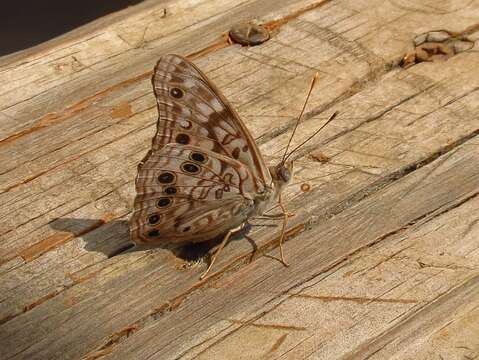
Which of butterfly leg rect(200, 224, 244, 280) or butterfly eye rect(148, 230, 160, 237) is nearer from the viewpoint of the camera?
butterfly leg rect(200, 224, 244, 280)

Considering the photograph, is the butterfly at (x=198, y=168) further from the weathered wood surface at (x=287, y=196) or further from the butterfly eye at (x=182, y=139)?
the weathered wood surface at (x=287, y=196)

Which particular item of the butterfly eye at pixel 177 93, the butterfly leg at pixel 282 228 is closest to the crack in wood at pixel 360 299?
the butterfly leg at pixel 282 228

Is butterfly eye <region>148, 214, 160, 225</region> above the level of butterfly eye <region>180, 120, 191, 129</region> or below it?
below

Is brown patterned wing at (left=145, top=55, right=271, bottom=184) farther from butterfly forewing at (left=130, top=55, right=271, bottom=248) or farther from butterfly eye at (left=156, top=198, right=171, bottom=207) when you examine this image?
butterfly eye at (left=156, top=198, right=171, bottom=207)

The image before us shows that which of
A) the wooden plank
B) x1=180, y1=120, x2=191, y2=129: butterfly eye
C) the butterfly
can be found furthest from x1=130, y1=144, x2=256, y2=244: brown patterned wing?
the wooden plank

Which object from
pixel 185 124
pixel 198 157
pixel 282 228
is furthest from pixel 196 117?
pixel 282 228

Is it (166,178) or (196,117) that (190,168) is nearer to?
(166,178)

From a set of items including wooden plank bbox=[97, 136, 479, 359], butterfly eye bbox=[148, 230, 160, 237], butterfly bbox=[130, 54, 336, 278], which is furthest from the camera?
butterfly bbox=[130, 54, 336, 278]
